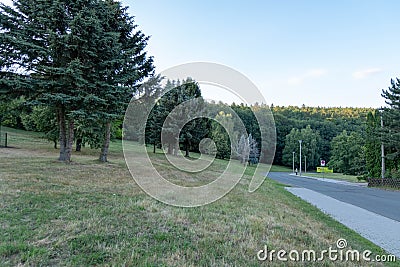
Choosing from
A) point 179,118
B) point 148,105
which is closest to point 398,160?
point 179,118

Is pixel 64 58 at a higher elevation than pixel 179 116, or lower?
higher

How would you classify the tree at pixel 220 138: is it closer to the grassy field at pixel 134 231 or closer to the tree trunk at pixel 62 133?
the tree trunk at pixel 62 133

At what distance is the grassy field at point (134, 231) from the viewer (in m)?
3.05

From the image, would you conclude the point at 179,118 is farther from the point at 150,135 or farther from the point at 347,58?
the point at 347,58

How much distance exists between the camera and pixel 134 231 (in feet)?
A: 13.0

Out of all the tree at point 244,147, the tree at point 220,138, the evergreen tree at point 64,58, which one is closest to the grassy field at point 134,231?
the evergreen tree at point 64,58

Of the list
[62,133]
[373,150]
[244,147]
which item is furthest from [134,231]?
[373,150]

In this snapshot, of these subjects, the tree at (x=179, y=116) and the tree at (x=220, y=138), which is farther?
the tree at (x=179, y=116)

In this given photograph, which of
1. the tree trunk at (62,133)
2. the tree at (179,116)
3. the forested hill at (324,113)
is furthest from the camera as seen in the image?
the forested hill at (324,113)

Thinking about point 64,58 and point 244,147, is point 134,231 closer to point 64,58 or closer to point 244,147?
point 64,58

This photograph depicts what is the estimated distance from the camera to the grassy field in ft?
10.0

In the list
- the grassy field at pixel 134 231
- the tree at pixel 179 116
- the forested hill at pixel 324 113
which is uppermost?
the forested hill at pixel 324 113

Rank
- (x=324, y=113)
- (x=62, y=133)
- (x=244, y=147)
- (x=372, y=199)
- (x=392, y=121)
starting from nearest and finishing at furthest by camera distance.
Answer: (x=62, y=133), (x=372, y=199), (x=392, y=121), (x=244, y=147), (x=324, y=113)

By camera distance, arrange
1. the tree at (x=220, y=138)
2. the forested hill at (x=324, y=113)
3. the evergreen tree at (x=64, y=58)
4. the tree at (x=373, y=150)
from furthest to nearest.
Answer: the forested hill at (x=324, y=113) → the tree at (x=373, y=150) → the tree at (x=220, y=138) → the evergreen tree at (x=64, y=58)
